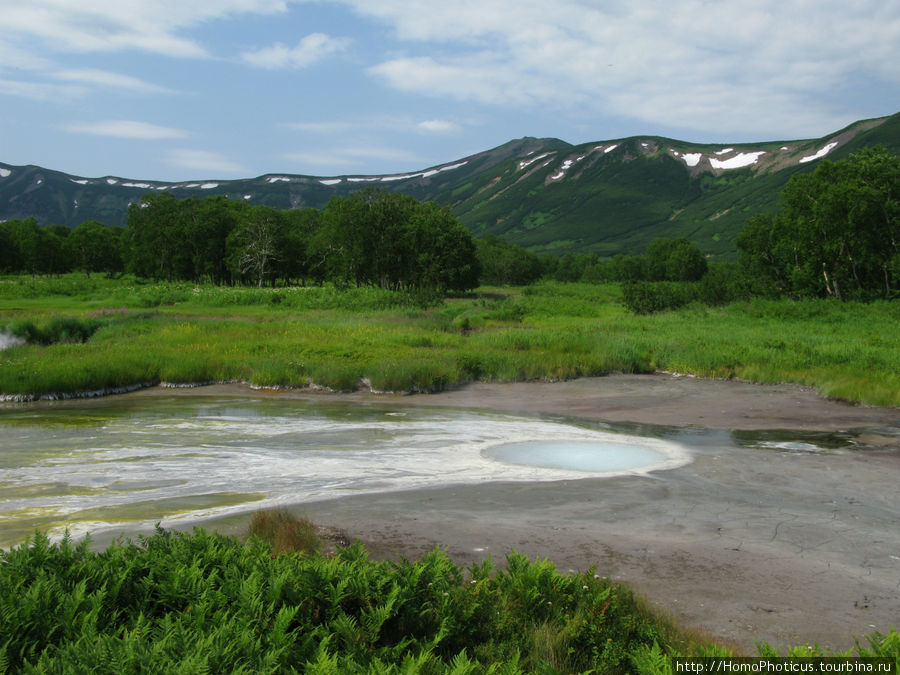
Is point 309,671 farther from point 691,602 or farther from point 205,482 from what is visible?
point 205,482

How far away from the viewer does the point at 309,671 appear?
424 cm

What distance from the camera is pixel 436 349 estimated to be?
28922mm

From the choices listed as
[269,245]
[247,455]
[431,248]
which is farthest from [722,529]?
[269,245]

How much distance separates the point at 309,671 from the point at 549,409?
16.8 meters

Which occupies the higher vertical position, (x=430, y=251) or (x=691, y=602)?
(x=430, y=251)

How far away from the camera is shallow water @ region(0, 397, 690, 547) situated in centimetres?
1076

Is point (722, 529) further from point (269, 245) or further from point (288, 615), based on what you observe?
point (269, 245)

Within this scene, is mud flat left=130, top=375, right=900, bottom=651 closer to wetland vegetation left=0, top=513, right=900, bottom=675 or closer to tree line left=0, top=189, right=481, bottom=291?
wetland vegetation left=0, top=513, right=900, bottom=675

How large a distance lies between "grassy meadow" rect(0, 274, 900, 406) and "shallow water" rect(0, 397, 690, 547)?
10.3ft

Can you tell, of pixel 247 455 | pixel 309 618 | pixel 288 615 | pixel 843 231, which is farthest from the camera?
pixel 843 231

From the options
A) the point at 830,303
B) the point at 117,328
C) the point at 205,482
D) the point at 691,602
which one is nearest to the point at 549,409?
the point at 205,482

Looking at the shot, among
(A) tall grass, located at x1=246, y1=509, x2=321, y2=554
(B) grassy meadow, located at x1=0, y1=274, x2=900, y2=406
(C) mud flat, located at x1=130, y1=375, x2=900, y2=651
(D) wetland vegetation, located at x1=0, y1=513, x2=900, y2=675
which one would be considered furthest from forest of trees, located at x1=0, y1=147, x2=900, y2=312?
(D) wetland vegetation, located at x1=0, y1=513, x2=900, y2=675

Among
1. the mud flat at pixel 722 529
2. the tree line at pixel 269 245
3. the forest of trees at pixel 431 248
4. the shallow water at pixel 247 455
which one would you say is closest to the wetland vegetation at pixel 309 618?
the mud flat at pixel 722 529

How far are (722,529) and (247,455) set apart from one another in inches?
371
